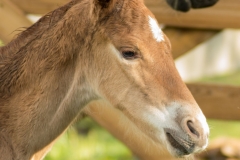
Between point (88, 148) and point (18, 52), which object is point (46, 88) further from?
point (88, 148)

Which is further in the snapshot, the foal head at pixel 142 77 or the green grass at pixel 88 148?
the green grass at pixel 88 148

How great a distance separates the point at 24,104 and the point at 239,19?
7.60 ft

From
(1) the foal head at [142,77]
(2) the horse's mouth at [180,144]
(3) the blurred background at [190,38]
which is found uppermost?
(1) the foal head at [142,77]

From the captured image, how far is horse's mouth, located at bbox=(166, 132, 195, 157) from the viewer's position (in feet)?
12.7

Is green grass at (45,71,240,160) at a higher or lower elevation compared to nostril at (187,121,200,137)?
lower

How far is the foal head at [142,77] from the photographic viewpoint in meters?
3.88

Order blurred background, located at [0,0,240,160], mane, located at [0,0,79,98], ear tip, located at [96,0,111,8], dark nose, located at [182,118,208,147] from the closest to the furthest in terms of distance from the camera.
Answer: dark nose, located at [182,118,208,147] → ear tip, located at [96,0,111,8] → mane, located at [0,0,79,98] → blurred background, located at [0,0,240,160]

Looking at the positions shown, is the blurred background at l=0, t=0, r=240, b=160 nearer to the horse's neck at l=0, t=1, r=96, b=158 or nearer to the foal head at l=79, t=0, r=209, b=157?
the horse's neck at l=0, t=1, r=96, b=158

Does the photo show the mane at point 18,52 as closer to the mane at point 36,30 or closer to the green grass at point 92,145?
the mane at point 36,30

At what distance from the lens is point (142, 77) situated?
4035 millimetres

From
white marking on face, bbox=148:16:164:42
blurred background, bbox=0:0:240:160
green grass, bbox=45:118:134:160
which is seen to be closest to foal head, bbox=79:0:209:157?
white marking on face, bbox=148:16:164:42

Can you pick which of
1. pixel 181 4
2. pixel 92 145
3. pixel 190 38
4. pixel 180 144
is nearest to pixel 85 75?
pixel 180 144

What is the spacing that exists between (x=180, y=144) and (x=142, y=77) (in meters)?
0.45

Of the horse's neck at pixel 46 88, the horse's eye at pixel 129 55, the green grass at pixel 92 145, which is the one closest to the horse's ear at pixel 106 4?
the horse's neck at pixel 46 88
